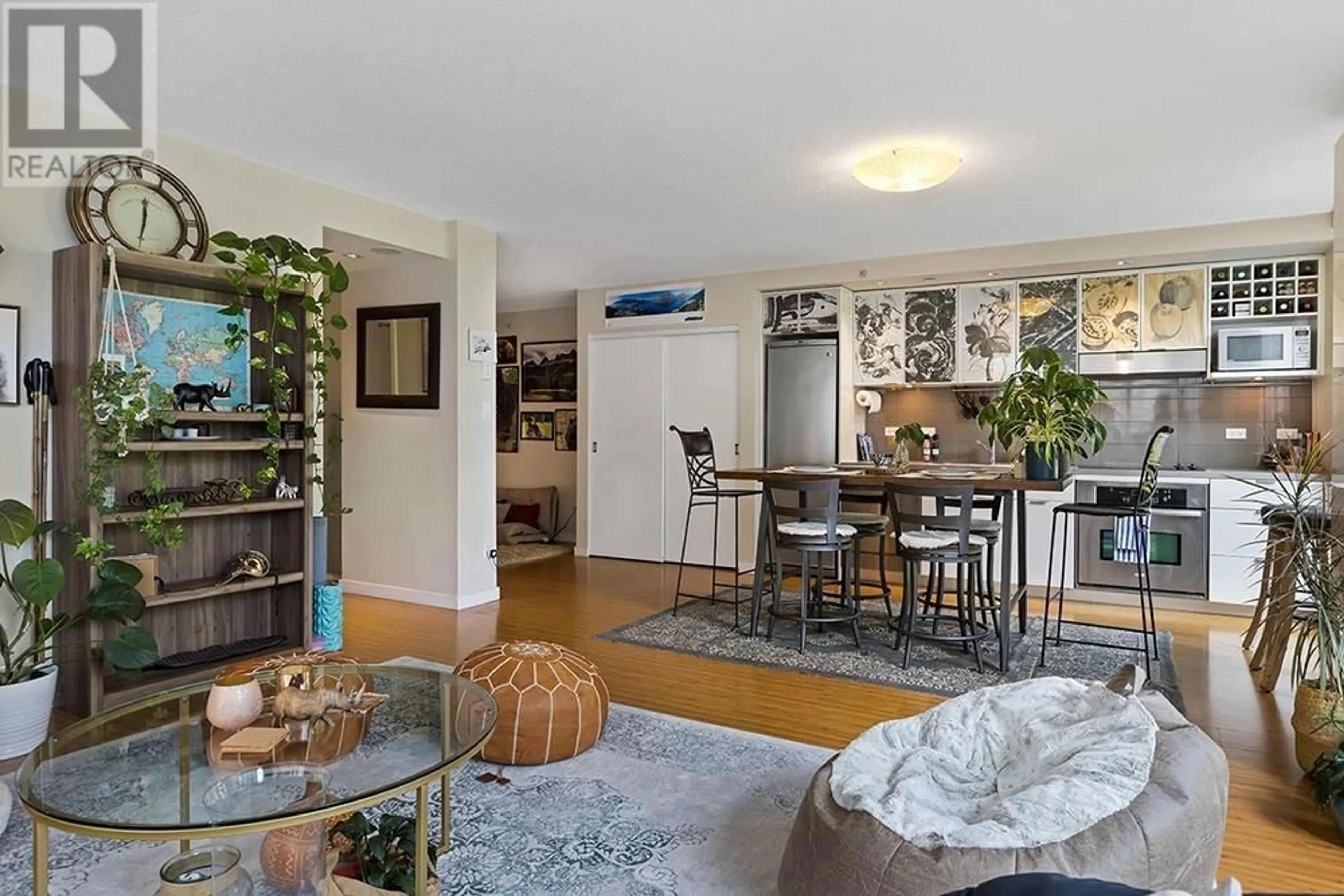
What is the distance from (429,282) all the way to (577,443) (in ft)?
8.78

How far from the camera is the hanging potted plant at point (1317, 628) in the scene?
2.67 m

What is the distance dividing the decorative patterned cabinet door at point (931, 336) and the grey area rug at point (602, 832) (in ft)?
12.8

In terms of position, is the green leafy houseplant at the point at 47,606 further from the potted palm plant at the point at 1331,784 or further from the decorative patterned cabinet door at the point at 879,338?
the decorative patterned cabinet door at the point at 879,338

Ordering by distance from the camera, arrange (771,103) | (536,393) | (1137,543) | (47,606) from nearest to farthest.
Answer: (47,606)
(771,103)
(1137,543)
(536,393)

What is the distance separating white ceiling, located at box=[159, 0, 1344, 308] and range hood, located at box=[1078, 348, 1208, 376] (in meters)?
0.88

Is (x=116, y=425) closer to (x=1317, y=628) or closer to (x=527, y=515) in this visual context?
(x=1317, y=628)

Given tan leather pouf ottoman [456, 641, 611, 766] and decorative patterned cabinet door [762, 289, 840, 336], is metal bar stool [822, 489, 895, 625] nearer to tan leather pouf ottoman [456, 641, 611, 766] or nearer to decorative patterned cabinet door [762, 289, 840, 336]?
decorative patterned cabinet door [762, 289, 840, 336]

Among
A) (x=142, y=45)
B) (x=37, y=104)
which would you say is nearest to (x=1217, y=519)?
(x=142, y=45)

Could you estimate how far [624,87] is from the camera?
306 cm

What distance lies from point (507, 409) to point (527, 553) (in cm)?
187

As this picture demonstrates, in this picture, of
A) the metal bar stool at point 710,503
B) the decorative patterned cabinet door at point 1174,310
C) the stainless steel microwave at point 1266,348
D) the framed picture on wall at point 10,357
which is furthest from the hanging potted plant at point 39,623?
the stainless steel microwave at point 1266,348

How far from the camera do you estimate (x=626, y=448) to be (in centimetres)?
720

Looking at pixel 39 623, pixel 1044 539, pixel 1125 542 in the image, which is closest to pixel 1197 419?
pixel 1125 542

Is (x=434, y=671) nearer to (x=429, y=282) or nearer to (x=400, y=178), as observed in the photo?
(x=400, y=178)
